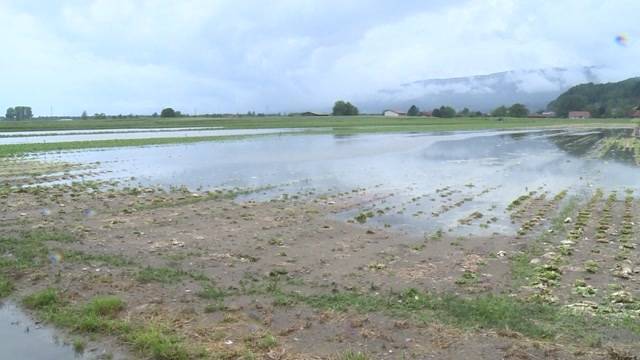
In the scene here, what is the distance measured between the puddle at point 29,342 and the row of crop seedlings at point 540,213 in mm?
9856

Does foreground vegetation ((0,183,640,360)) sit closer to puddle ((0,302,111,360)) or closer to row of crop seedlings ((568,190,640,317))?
row of crop seedlings ((568,190,640,317))

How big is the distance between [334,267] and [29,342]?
16.3 ft

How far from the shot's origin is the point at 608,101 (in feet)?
614

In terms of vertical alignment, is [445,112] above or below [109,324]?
above

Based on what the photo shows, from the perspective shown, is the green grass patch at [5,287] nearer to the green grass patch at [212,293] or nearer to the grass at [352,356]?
the green grass patch at [212,293]

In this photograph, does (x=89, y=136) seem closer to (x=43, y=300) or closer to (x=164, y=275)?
(x=164, y=275)

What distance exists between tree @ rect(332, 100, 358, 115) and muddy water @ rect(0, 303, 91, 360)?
170m

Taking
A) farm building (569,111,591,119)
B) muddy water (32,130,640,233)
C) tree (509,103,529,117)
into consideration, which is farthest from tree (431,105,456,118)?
muddy water (32,130,640,233)

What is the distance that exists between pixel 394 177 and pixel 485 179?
3.90 meters

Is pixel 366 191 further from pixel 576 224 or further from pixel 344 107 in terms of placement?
pixel 344 107

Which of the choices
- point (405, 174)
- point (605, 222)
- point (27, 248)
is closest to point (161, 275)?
point (27, 248)

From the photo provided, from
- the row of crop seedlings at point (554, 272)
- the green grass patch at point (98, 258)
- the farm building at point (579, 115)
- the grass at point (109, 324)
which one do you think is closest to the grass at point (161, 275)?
the green grass patch at point (98, 258)

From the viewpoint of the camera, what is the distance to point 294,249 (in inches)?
456

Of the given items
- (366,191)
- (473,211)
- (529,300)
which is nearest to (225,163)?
(366,191)
